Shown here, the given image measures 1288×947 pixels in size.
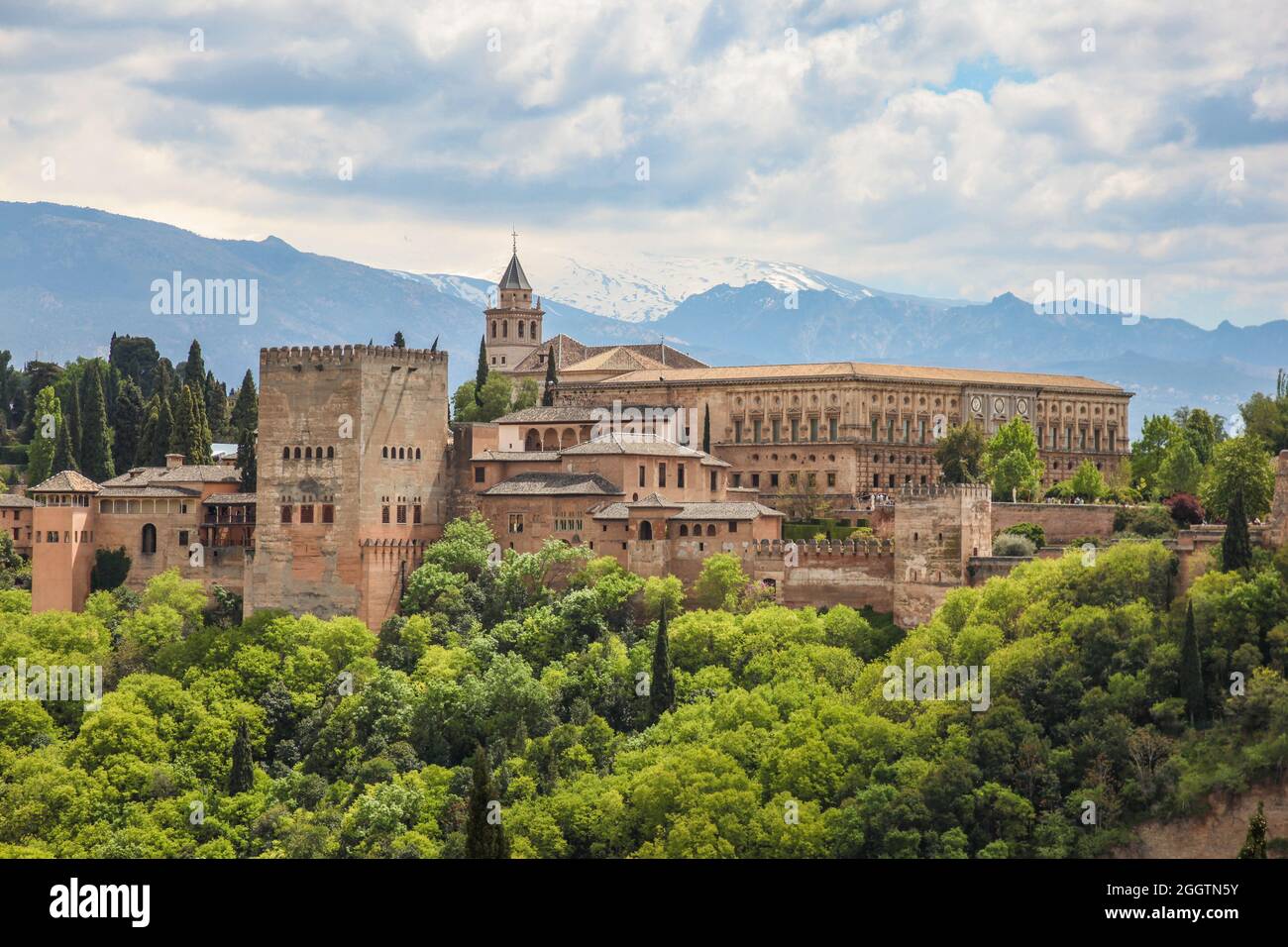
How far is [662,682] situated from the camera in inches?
2495

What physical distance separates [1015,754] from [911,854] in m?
4.67

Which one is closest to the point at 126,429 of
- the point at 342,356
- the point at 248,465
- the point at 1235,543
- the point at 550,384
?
the point at 550,384

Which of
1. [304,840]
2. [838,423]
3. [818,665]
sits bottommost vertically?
[304,840]

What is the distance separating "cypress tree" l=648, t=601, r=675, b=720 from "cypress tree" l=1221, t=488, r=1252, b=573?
16.8 meters

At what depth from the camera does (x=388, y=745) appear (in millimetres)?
63281

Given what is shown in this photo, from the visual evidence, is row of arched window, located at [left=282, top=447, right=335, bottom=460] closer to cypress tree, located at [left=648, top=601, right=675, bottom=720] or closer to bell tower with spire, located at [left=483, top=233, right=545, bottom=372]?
cypress tree, located at [left=648, top=601, right=675, bottom=720]

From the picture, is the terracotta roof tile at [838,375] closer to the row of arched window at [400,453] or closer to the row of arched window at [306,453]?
the row of arched window at [400,453]

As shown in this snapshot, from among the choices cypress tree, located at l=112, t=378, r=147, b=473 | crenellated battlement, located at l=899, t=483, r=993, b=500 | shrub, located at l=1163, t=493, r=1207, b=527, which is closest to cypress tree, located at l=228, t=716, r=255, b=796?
crenellated battlement, located at l=899, t=483, r=993, b=500

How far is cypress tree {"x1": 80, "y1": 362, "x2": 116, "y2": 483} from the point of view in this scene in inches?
3693

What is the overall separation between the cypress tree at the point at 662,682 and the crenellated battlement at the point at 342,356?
1401cm

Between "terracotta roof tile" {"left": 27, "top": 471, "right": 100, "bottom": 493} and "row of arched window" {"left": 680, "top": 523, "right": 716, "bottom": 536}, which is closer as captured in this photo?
"row of arched window" {"left": 680, "top": 523, "right": 716, "bottom": 536}
